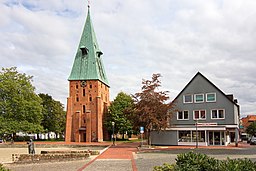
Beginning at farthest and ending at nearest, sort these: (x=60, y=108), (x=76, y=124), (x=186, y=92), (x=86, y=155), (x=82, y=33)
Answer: (x=60, y=108), (x=82, y=33), (x=76, y=124), (x=186, y=92), (x=86, y=155)

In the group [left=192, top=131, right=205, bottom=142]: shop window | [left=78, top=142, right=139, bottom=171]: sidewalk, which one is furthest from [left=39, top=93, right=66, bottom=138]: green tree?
[left=78, top=142, right=139, bottom=171]: sidewalk

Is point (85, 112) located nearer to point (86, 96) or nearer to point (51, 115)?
point (86, 96)

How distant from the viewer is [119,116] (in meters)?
69.4

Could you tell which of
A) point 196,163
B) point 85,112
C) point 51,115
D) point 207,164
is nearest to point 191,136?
point 85,112

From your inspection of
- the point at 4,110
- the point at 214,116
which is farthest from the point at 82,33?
the point at 214,116

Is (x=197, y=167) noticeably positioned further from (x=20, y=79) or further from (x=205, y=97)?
(x=20, y=79)

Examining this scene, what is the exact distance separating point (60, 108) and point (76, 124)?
14128 millimetres

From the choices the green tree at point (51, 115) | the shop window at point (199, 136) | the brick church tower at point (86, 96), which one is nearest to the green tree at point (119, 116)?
the brick church tower at point (86, 96)

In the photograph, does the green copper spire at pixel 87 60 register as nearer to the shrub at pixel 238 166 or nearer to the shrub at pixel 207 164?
the shrub at pixel 207 164

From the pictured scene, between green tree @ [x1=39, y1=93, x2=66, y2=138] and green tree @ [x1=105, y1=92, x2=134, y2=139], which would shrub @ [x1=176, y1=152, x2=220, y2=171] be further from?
green tree @ [x1=39, y1=93, x2=66, y2=138]

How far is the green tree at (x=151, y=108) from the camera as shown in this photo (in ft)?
125

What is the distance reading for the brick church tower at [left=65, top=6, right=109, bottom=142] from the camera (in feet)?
223

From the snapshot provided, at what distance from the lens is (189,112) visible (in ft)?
145

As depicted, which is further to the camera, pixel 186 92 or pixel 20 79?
pixel 20 79
